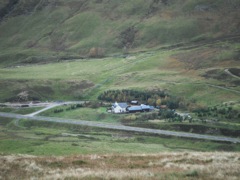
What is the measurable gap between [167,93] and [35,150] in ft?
332

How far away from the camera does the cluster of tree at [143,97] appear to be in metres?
139

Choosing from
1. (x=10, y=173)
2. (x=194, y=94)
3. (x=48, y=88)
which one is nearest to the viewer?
(x=10, y=173)

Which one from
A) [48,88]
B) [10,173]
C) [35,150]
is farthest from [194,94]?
[10,173]

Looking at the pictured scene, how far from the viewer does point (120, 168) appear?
24578 millimetres

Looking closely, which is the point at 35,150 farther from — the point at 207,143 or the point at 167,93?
the point at 167,93

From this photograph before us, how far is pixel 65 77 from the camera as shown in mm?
198875

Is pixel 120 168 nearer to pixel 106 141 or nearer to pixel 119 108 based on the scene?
pixel 106 141

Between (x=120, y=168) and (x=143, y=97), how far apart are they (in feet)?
412

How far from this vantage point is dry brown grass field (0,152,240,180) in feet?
67.2

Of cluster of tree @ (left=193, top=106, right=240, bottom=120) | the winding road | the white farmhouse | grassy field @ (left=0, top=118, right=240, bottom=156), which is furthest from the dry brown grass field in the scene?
the white farmhouse

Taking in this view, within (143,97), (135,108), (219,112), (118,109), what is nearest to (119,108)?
(118,109)

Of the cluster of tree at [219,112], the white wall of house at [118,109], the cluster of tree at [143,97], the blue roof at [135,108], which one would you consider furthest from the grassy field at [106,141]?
the cluster of tree at [143,97]

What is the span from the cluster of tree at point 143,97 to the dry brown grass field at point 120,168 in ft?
353

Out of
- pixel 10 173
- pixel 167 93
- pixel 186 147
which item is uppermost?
pixel 167 93
